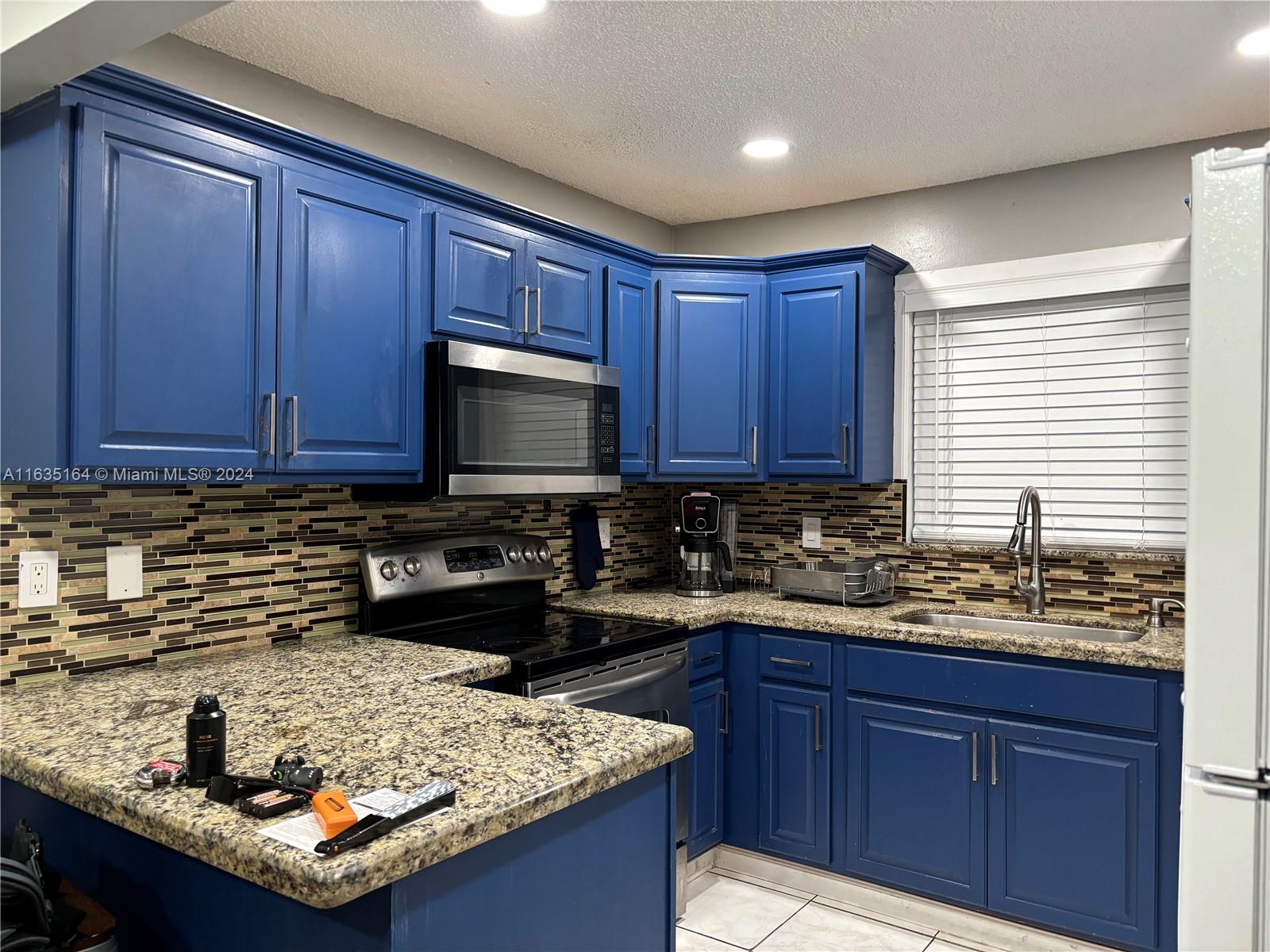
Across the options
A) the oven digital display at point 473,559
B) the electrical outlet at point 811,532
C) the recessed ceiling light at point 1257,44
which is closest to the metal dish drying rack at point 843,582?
the electrical outlet at point 811,532

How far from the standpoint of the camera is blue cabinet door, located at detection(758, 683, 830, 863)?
9.88 feet

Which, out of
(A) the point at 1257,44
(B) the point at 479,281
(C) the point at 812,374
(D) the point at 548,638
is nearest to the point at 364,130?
(B) the point at 479,281

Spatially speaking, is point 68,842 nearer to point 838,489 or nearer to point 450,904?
point 450,904

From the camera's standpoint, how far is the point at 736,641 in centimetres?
317

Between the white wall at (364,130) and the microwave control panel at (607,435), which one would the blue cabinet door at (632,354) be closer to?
the microwave control panel at (607,435)

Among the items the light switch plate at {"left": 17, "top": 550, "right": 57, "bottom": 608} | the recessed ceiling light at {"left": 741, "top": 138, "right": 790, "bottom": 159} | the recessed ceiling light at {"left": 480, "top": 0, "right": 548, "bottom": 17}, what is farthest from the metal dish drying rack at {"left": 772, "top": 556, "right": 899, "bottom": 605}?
the light switch plate at {"left": 17, "top": 550, "right": 57, "bottom": 608}

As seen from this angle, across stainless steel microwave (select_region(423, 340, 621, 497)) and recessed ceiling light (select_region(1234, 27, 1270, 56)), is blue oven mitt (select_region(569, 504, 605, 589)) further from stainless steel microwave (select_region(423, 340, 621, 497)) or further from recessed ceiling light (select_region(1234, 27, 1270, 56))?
recessed ceiling light (select_region(1234, 27, 1270, 56))

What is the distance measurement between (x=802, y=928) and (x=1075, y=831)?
86 centimetres

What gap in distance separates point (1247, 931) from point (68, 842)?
6.13 feet

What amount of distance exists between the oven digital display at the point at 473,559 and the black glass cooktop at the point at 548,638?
18 cm

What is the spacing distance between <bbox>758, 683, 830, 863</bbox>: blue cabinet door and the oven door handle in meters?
0.43

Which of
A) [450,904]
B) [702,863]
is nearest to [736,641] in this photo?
[702,863]

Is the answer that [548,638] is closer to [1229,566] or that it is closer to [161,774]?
[161,774]

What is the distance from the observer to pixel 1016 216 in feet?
10.8
